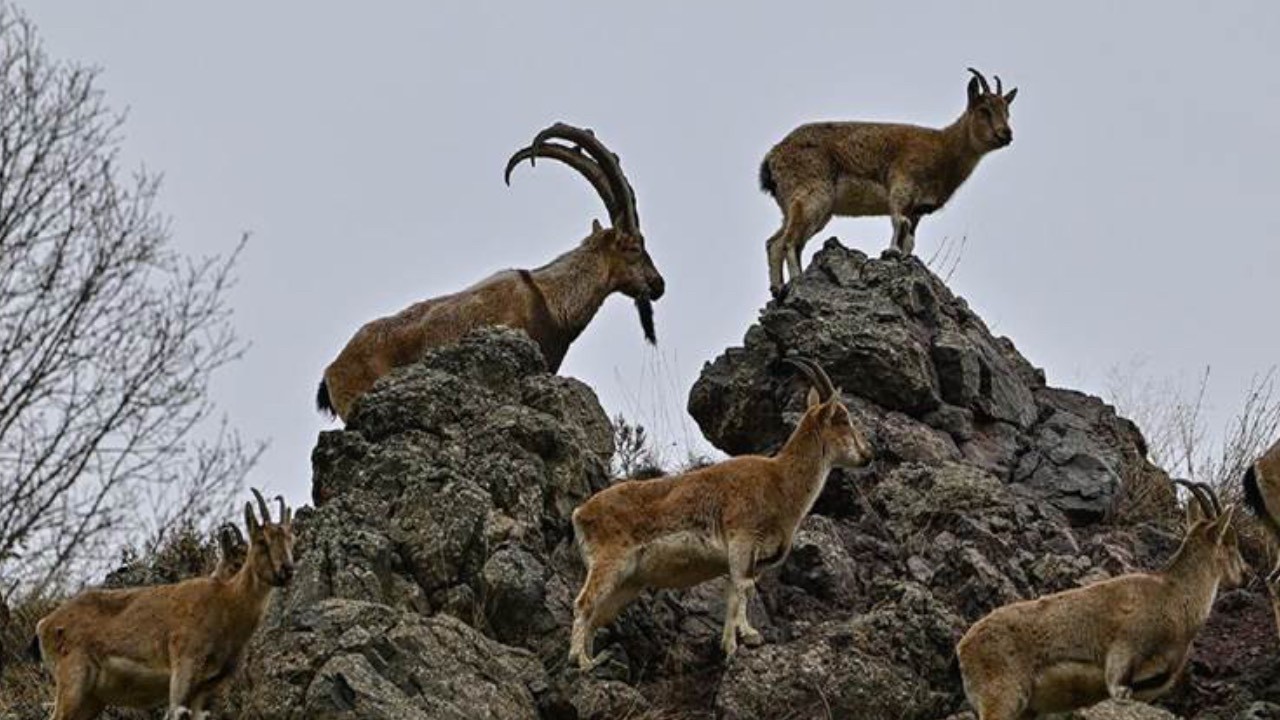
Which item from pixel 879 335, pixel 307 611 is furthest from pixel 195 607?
pixel 879 335

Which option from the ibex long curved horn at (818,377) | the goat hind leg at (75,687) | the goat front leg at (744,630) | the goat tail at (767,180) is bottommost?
the goat hind leg at (75,687)

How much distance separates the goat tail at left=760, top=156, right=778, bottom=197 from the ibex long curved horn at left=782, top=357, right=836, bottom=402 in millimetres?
3718

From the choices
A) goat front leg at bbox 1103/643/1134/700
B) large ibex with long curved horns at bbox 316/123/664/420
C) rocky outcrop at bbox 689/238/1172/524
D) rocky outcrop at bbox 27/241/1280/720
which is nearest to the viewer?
goat front leg at bbox 1103/643/1134/700

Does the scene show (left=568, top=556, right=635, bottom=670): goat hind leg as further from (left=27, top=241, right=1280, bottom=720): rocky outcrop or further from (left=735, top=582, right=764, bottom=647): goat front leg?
(left=735, top=582, right=764, bottom=647): goat front leg

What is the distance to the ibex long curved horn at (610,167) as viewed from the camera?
2280 centimetres

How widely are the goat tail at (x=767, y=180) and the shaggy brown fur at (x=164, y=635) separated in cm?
677

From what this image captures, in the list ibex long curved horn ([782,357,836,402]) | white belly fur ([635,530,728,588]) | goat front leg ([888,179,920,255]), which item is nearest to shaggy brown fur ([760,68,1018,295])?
goat front leg ([888,179,920,255])

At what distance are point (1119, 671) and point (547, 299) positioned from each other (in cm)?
767

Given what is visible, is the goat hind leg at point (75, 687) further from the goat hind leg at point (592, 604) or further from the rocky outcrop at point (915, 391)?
the rocky outcrop at point (915, 391)

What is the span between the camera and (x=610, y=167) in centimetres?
2281

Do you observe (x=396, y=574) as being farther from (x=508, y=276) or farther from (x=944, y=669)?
(x=508, y=276)

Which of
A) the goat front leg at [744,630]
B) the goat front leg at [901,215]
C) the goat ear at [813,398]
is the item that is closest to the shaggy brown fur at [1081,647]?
the goat front leg at [744,630]

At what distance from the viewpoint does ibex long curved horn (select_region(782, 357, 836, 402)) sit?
18719mm

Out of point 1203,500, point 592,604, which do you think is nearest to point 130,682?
point 592,604
